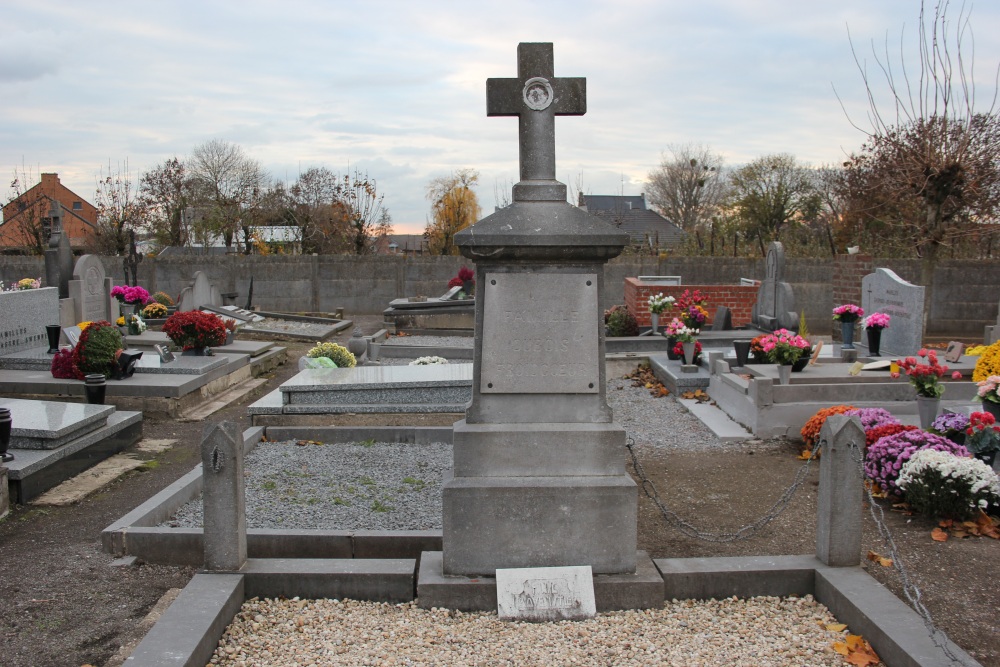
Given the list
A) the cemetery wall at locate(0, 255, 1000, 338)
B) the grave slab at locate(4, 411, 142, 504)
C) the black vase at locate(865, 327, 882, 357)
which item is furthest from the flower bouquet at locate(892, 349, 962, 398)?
the cemetery wall at locate(0, 255, 1000, 338)

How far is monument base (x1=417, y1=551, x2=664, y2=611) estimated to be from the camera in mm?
4102

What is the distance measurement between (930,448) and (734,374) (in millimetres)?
3494

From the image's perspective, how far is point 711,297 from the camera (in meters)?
15.0

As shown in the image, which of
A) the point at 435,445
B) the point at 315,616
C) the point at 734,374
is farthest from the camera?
the point at 734,374

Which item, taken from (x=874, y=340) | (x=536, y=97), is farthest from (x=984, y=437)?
(x=536, y=97)

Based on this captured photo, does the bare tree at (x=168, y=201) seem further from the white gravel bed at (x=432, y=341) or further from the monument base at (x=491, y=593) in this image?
the monument base at (x=491, y=593)

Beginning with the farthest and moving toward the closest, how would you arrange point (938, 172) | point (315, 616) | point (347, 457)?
point (938, 172)
point (347, 457)
point (315, 616)

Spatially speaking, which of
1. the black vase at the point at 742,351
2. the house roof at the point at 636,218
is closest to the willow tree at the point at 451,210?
the house roof at the point at 636,218

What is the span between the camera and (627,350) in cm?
1303

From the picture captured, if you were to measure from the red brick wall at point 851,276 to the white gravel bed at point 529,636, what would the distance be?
11.3 m

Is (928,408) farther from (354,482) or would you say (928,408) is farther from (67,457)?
(67,457)

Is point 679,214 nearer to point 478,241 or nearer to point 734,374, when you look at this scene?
point 734,374

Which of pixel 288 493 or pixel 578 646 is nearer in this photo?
pixel 578 646

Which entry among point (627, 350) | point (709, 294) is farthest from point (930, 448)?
point (709, 294)
